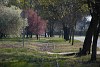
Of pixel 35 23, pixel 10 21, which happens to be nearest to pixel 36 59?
pixel 10 21

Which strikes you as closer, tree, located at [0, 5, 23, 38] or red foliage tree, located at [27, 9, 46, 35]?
tree, located at [0, 5, 23, 38]

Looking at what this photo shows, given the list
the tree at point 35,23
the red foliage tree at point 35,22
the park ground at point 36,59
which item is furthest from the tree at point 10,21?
the park ground at point 36,59

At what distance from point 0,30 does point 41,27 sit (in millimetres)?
25506

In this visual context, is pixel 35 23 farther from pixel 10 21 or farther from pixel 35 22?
pixel 10 21

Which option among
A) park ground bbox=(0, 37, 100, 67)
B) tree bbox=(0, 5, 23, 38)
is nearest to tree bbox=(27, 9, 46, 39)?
tree bbox=(0, 5, 23, 38)

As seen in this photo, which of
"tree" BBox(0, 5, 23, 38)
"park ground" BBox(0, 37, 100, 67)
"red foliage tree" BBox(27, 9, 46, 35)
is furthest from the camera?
"red foliage tree" BBox(27, 9, 46, 35)

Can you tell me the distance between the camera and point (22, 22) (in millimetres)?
57219

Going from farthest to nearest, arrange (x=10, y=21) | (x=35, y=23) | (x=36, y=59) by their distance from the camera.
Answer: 1. (x=35, y=23)
2. (x=10, y=21)
3. (x=36, y=59)

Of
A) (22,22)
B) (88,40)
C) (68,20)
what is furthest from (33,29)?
(88,40)

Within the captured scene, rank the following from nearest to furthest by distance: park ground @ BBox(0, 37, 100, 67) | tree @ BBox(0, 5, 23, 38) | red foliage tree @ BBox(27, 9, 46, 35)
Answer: park ground @ BBox(0, 37, 100, 67) → tree @ BBox(0, 5, 23, 38) → red foliage tree @ BBox(27, 9, 46, 35)

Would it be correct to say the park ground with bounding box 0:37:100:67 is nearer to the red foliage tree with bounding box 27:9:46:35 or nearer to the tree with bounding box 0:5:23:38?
the tree with bounding box 0:5:23:38

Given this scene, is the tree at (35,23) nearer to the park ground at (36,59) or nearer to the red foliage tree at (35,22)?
the red foliage tree at (35,22)

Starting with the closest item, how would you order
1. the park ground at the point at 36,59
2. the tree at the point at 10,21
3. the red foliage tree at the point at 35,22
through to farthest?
1. the park ground at the point at 36,59
2. the tree at the point at 10,21
3. the red foliage tree at the point at 35,22

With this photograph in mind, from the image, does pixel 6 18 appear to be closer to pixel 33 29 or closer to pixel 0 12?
pixel 0 12
